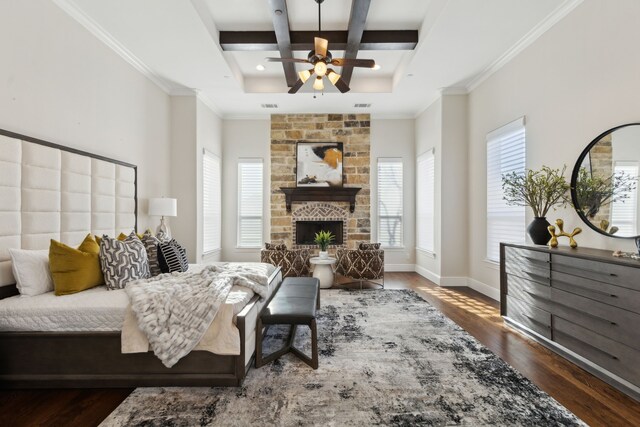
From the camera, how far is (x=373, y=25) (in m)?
3.93

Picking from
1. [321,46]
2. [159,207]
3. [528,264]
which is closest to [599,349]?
[528,264]

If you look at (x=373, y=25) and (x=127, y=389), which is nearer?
(x=127, y=389)

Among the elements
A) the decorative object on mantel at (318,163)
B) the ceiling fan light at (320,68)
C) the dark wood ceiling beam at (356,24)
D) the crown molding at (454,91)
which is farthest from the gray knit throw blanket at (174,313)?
the crown molding at (454,91)

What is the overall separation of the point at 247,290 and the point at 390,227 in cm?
447

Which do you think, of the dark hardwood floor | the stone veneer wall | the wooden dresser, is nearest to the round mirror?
the wooden dresser

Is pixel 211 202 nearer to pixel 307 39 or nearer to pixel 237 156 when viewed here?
pixel 237 156

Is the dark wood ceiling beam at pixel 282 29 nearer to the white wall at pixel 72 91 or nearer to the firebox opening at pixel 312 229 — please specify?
the white wall at pixel 72 91

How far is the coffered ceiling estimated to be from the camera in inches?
123

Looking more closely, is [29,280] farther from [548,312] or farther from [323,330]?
A: [548,312]

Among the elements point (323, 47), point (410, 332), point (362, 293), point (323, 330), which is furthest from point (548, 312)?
point (323, 47)

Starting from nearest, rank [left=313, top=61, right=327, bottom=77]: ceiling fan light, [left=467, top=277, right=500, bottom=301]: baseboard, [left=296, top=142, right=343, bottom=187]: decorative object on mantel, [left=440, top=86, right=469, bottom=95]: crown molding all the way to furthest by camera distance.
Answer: [left=313, top=61, right=327, bottom=77]: ceiling fan light, [left=467, top=277, right=500, bottom=301]: baseboard, [left=440, top=86, right=469, bottom=95]: crown molding, [left=296, top=142, right=343, bottom=187]: decorative object on mantel

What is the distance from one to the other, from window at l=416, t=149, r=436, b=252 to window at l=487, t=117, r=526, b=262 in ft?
3.86

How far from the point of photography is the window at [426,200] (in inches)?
224

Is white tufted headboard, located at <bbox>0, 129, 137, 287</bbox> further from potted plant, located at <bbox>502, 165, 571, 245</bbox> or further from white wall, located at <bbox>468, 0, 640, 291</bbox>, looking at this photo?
white wall, located at <bbox>468, 0, 640, 291</bbox>
